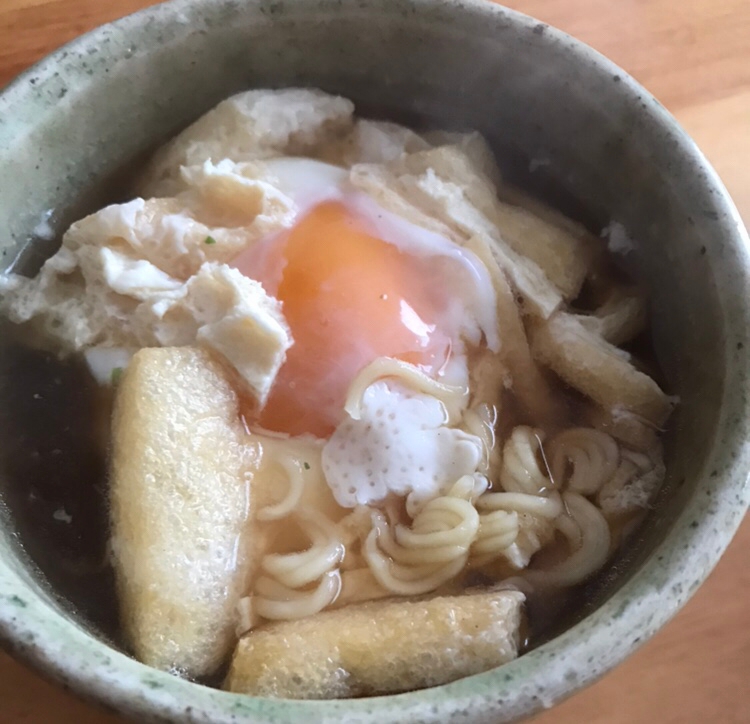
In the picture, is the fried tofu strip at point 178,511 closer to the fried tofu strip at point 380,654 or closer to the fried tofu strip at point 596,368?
the fried tofu strip at point 380,654

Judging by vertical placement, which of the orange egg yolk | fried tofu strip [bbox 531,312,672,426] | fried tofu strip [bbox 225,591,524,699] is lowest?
fried tofu strip [bbox 225,591,524,699]

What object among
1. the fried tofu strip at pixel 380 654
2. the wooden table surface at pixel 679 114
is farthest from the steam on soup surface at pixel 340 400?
the wooden table surface at pixel 679 114

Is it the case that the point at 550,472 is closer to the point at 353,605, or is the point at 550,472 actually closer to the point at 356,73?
the point at 353,605

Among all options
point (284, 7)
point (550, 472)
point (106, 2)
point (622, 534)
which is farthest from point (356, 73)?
point (622, 534)

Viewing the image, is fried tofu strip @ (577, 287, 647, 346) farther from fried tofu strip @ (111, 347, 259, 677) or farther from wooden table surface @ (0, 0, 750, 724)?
Answer: fried tofu strip @ (111, 347, 259, 677)

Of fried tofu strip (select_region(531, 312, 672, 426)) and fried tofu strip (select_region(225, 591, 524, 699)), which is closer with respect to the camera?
fried tofu strip (select_region(225, 591, 524, 699))

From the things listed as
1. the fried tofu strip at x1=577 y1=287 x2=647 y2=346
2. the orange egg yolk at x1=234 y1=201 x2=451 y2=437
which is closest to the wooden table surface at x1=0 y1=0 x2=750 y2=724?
the fried tofu strip at x1=577 y1=287 x2=647 y2=346

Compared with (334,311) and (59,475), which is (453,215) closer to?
(334,311)
